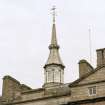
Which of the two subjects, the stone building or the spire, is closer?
the stone building

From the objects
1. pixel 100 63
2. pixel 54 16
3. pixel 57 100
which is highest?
pixel 54 16

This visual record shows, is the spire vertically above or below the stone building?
above

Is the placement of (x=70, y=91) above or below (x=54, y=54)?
below

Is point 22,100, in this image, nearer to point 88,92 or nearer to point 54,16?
point 88,92

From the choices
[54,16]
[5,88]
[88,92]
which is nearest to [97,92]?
[88,92]

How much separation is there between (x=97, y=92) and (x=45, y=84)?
1590 centimetres

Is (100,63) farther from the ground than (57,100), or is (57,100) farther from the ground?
(100,63)

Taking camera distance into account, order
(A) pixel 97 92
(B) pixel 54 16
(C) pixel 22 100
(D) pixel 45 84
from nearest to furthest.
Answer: (A) pixel 97 92 < (C) pixel 22 100 < (D) pixel 45 84 < (B) pixel 54 16

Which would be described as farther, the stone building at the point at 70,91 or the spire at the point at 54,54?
the spire at the point at 54,54

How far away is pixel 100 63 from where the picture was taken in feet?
167

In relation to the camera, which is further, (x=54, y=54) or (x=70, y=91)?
(x=54, y=54)

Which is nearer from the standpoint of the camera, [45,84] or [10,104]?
[10,104]

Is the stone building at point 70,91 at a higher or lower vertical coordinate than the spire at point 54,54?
lower

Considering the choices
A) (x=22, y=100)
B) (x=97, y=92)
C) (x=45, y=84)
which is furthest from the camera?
(x=45, y=84)
